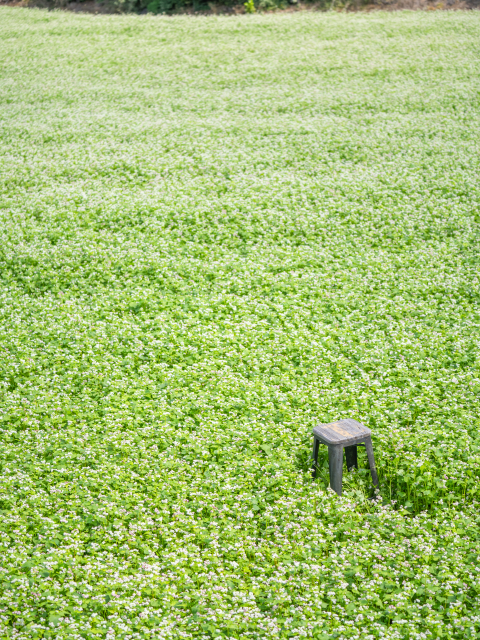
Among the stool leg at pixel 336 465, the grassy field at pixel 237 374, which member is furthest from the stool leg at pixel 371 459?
the stool leg at pixel 336 465

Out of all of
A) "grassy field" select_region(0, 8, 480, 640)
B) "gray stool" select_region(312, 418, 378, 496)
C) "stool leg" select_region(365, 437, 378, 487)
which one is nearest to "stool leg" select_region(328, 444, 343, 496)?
"gray stool" select_region(312, 418, 378, 496)

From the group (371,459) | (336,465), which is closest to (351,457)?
(371,459)

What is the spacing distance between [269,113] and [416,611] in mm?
20167

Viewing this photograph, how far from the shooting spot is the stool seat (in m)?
6.10

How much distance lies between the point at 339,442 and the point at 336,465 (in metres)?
0.33

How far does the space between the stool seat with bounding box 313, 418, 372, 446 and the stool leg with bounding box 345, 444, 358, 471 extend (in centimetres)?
29

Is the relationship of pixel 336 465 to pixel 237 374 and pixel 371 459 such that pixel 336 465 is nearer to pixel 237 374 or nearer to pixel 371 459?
pixel 371 459

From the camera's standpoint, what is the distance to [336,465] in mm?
6191

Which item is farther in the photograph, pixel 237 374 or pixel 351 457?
pixel 237 374

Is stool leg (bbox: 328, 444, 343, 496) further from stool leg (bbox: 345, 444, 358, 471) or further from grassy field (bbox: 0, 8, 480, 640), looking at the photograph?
stool leg (bbox: 345, 444, 358, 471)

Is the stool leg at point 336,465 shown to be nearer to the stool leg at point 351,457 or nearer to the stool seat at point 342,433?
the stool seat at point 342,433

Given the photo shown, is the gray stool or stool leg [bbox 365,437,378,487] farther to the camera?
stool leg [bbox 365,437,378,487]

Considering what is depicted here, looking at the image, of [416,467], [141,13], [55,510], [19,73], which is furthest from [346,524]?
[141,13]

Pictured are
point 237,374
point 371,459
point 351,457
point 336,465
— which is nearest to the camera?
point 336,465
